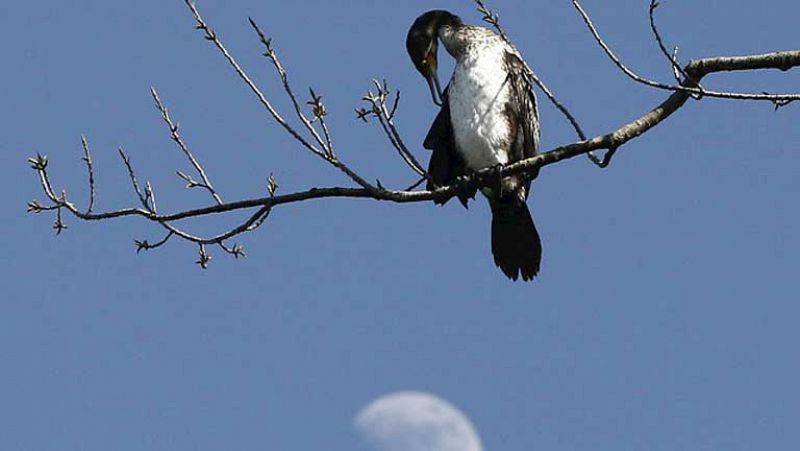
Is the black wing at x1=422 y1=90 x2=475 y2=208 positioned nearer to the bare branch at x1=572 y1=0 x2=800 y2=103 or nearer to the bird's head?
the bird's head

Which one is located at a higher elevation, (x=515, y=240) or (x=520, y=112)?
(x=520, y=112)

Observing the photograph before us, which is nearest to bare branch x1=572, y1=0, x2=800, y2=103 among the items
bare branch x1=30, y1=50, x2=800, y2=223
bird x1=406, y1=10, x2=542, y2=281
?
bare branch x1=30, y1=50, x2=800, y2=223

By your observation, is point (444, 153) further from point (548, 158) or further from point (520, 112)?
point (548, 158)

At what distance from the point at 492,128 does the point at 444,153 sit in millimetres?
357

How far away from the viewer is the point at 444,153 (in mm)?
7047

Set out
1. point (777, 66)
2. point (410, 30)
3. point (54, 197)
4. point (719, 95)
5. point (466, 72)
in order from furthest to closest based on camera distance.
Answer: point (410, 30), point (466, 72), point (54, 197), point (777, 66), point (719, 95)

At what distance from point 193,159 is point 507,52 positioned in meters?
2.66

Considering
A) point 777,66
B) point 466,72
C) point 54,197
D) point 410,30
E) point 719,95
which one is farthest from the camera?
point 410,30

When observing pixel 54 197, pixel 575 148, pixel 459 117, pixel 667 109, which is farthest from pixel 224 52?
pixel 459 117

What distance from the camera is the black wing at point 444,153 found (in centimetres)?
702

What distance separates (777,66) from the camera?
173 inches

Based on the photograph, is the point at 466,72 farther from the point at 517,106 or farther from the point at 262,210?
the point at 262,210

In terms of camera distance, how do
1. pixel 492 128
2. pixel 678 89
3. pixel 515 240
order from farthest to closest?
pixel 515 240
pixel 492 128
pixel 678 89

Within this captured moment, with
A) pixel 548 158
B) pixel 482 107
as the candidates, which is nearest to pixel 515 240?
pixel 482 107
